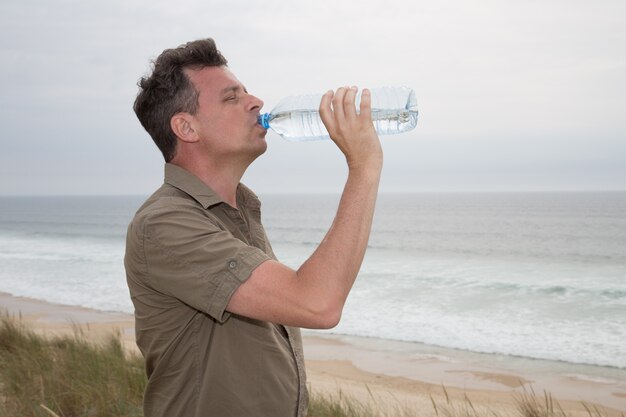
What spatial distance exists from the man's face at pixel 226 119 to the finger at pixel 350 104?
1.58 feet

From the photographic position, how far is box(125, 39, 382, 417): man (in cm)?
163

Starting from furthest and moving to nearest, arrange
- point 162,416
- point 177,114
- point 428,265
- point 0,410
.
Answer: point 428,265 → point 0,410 → point 177,114 → point 162,416

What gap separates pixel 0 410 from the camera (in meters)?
4.46

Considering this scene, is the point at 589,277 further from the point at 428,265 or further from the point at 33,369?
the point at 33,369

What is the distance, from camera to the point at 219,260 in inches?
65.1

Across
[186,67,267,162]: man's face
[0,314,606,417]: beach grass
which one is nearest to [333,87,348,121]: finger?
[186,67,267,162]: man's face

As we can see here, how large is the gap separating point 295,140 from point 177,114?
83 centimetres

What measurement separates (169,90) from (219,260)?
0.85 meters

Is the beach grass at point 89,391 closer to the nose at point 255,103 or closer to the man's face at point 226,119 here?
the man's face at point 226,119

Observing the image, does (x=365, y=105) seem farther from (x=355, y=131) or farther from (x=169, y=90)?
(x=169, y=90)

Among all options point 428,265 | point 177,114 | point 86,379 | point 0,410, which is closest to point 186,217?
point 177,114

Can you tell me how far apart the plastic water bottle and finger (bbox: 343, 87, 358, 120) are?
952 mm

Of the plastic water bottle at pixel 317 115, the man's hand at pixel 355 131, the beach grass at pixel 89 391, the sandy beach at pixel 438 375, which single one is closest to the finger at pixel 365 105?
the man's hand at pixel 355 131

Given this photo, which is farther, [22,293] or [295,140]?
[22,293]
